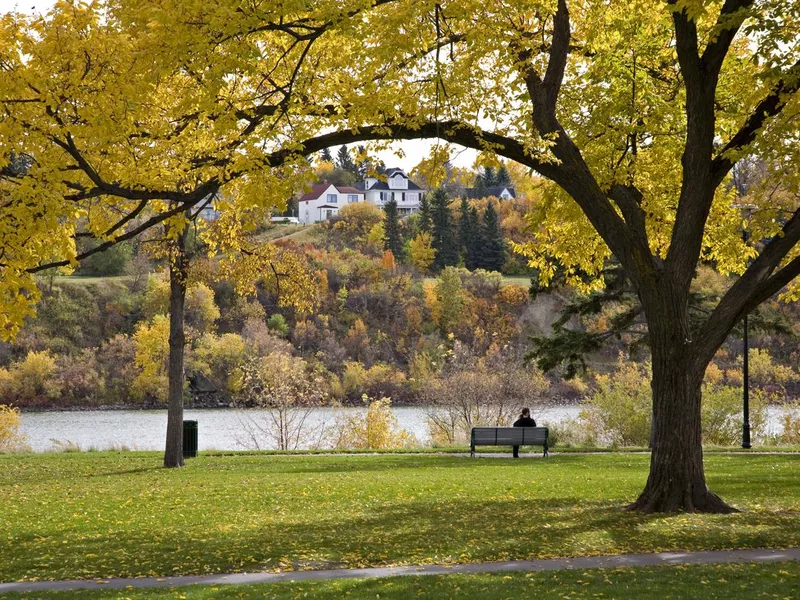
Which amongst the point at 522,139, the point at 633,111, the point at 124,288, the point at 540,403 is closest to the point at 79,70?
the point at 522,139

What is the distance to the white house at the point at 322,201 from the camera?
11719 centimetres

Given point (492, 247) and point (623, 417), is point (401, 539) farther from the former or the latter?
point (492, 247)

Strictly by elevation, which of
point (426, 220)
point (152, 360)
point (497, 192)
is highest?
point (497, 192)

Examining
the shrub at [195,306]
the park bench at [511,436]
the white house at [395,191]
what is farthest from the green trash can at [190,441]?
the white house at [395,191]

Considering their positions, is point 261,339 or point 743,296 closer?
point 743,296

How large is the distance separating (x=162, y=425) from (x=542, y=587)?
126 feet

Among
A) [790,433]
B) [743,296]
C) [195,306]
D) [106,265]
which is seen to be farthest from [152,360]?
[743,296]

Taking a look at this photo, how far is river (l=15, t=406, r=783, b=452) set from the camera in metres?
→ 33.6

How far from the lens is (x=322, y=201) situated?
119 metres

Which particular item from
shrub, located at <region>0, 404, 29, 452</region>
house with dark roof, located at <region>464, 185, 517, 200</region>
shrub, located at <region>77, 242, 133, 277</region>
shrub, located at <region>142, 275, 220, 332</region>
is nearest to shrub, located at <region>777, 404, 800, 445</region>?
shrub, located at <region>0, 404, 29, 452</region>

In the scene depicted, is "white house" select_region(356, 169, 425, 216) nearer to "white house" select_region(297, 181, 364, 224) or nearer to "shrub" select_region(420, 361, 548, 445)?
"white house" select_region(297, 181, 364, 224)

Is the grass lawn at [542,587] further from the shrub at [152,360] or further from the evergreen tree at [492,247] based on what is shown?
the evergreen tree at [492,247]

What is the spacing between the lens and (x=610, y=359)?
187ft

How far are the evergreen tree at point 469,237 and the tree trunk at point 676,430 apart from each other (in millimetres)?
67554
